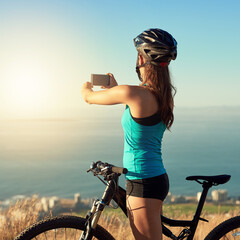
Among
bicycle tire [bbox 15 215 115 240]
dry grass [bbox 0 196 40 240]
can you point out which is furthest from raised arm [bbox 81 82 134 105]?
dry grass [bbox 0 196 40 240]

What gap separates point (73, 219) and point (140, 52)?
1.53m

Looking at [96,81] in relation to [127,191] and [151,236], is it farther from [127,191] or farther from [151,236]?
[151,236]

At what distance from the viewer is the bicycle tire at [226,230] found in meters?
3.76

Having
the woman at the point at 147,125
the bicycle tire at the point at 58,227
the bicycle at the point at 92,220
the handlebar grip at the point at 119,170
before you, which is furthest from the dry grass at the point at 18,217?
the handlebar grip at the point at 119,170

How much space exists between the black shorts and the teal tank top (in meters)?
0.03

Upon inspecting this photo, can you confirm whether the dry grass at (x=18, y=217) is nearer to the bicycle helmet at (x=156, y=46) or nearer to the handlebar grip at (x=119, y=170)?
the handlebar grip at (x=119, y=170)

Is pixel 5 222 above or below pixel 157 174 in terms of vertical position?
below

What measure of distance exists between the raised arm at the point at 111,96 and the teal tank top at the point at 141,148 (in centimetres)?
12

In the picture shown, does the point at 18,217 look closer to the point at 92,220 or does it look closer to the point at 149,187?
the point at 92,220

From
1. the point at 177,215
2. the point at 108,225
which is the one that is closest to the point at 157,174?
the point at 108,225

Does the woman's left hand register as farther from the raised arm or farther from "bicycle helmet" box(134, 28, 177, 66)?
"bicycle helmet" box(134, 28, 177, 66)

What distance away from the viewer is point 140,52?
315cm

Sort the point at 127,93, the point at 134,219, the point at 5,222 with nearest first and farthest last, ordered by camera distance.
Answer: the point at 127,93 → the point at 134,219 → the point at 5,222

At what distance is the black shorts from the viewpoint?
9.71ft
